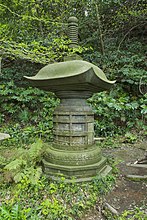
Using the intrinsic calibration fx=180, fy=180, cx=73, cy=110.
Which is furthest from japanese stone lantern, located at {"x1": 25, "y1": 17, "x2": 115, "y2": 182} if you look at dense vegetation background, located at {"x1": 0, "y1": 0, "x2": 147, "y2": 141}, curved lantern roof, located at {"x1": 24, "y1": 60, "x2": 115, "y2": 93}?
dense vegetation background, located at {"x1": 0, "y1": 0, "x2": 147, "y2": 141}

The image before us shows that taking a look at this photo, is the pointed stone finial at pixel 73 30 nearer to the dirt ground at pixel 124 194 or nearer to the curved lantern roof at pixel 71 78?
the curved lantern roof at pixel 71 78

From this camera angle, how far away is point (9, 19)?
689 cm

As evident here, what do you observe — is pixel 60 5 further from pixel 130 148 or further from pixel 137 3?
pixel 130 148

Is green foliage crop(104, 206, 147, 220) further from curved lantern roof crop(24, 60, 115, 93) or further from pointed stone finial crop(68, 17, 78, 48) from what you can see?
pointed stone finial crop(68, 17, 78, 48)

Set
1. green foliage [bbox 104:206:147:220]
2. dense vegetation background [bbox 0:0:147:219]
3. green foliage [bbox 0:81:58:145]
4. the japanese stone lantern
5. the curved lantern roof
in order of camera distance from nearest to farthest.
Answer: green foliage [bbox 104:206:147:220] → the curved lantern roof → the japanese stone lantern → dense vegetation background [bbox 0:0:147:219] → green foliage [bbox 0:81:58:145]

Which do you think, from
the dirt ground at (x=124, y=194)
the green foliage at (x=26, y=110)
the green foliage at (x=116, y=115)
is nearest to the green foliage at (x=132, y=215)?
the dirt ground at (x=124, y=194)

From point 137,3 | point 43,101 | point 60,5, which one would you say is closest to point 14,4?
point 60,5

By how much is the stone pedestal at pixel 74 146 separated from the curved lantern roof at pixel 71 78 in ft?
1.07

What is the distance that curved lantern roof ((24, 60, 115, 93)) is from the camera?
96.0 inches

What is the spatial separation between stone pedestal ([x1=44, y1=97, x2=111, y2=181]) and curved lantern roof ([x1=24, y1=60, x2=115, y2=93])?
1.07ft

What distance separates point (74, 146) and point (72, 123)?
0.37 meters

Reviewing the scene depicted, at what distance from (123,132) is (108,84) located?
3.30m

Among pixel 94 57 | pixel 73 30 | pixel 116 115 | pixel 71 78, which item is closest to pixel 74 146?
pixel 71 78

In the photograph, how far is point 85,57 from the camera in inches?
298
